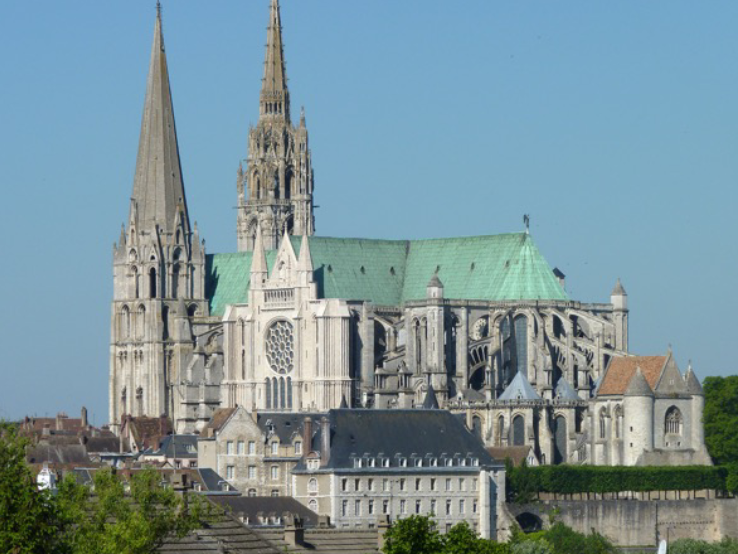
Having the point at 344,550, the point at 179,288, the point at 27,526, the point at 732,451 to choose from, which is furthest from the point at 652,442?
the point at 27,526

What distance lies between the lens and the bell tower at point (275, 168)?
619 ft

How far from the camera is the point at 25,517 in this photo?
205 feet

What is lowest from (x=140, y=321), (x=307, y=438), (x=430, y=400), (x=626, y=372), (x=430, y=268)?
(x=307, y=438)

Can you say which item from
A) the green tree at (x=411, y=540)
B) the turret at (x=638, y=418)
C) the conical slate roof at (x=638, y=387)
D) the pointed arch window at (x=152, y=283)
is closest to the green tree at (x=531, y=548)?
the turret at (x=638, y=418)

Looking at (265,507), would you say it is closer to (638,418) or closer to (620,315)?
(638,418)

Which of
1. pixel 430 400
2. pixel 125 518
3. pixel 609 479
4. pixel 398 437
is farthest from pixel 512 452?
pixel 125 518

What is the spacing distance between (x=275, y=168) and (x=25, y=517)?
420 ft

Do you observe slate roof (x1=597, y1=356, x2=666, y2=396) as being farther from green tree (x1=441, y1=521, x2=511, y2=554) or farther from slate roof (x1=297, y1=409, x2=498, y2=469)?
green tree (x1=441, y1=521, x2=511, y2=554)

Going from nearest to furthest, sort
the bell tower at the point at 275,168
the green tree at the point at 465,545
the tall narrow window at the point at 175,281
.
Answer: the green tree at the point at 465,545 → the tall narrow window at the point at 175,281 → the bell tower at the point at 275,168

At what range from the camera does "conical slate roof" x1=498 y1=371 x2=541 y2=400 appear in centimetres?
15400

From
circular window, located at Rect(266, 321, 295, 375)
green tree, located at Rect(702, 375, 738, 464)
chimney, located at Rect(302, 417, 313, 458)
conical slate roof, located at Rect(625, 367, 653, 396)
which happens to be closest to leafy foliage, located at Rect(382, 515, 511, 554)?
chimney, located at Rect(302, 417, 313, 458)

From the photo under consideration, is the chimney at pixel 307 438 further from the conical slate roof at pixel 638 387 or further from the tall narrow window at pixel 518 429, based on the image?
the conical slate roof at pixel 638 387

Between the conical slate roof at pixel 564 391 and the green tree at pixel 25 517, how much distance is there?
303 ft

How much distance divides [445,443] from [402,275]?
37898 mm
